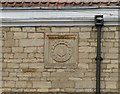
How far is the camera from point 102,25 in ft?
23.7

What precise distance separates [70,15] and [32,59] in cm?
134

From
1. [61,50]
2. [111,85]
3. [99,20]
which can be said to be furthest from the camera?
[61,50]

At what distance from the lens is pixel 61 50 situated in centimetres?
740

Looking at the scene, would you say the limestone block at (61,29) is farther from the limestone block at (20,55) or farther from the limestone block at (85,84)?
the limestone block at (85,84)

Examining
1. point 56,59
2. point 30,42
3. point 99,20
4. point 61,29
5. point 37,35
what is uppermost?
point 99,20

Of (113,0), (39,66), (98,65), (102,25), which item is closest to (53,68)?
(39,66)

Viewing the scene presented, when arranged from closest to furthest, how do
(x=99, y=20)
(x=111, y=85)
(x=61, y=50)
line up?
(x=99, y=20) < (x=111, y=85) < (x=61, y=50)

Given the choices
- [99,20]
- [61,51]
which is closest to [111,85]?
[61,51]

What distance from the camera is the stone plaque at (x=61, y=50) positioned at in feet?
24.2

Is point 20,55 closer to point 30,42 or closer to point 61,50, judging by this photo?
point 30,42

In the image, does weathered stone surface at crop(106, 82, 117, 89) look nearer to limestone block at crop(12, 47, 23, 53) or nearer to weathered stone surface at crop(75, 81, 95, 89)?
weathered stone surface at crop(75, 81, 95, 89)

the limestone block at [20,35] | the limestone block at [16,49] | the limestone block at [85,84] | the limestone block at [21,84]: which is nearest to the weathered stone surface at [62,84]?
the limestone block at [85,84]

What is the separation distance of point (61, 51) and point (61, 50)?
2 cm

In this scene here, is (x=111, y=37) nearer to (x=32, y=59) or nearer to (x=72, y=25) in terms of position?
(x=72, y=25)
